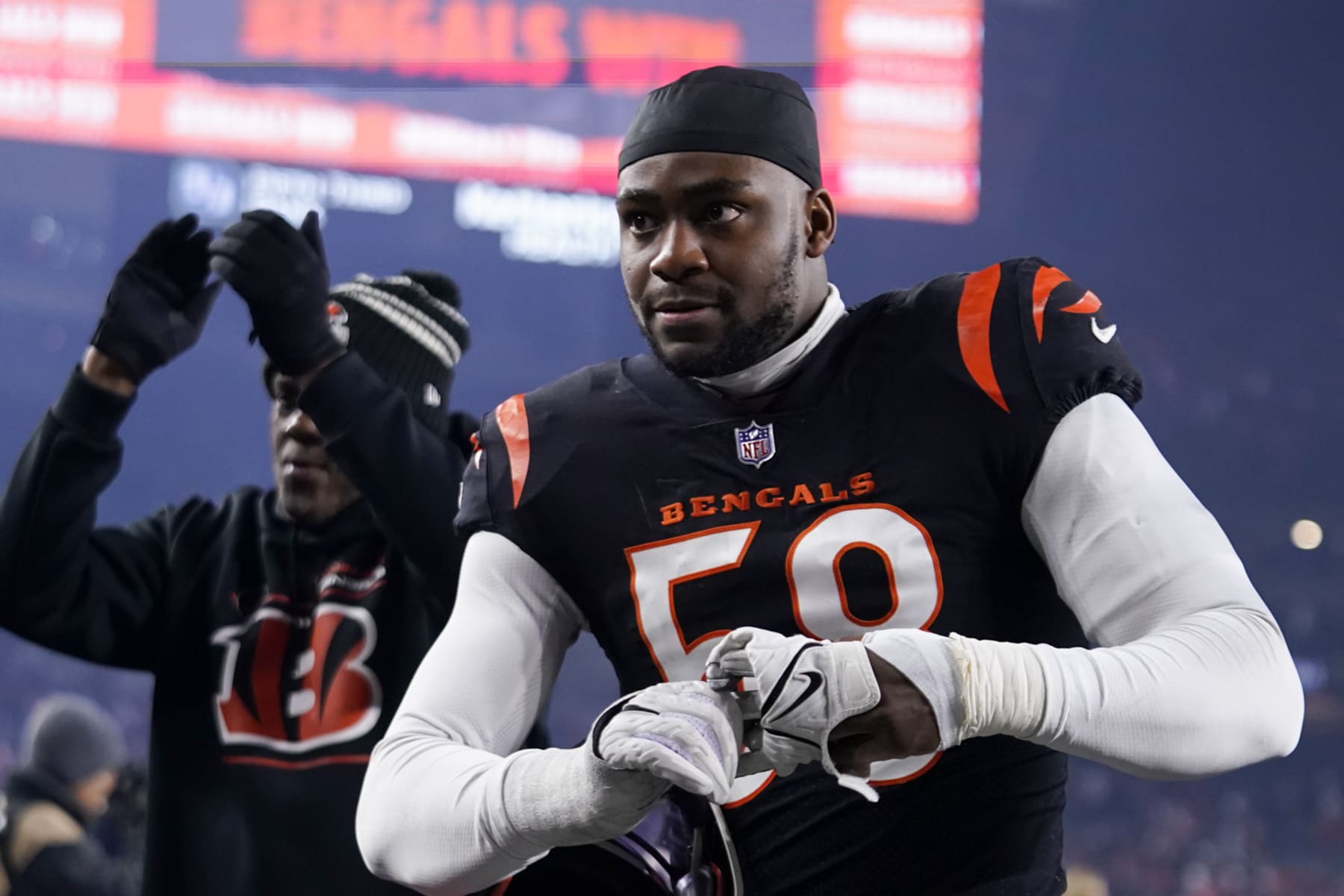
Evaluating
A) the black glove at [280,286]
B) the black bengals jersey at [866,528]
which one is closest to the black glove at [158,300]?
→ the black glove at [280,286]

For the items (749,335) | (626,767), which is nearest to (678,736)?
(626,767)

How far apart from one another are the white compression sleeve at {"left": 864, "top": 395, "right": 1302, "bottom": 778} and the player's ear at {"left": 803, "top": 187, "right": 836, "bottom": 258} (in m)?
0.35

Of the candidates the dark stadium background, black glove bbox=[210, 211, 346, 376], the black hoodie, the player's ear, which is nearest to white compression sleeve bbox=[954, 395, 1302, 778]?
the player's ear

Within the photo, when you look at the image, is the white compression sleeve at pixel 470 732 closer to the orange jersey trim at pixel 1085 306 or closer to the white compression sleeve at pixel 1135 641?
the white compression sleeve at pixel 1135 641

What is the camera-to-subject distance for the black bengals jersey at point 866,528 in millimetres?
1302

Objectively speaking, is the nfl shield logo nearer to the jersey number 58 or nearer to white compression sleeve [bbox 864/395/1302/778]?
the jersey number 58

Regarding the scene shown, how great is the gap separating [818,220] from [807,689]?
2.07ft

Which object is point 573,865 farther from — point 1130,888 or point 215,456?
point 215,456

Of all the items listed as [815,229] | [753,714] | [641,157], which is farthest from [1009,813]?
[641,157]

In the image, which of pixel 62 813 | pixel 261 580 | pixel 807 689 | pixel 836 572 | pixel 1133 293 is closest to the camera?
pixel 807 689

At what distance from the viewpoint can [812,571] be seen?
4.31 feet

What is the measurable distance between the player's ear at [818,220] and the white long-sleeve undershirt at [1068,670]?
0.35m

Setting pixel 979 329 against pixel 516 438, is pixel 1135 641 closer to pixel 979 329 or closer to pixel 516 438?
pixel 979 329

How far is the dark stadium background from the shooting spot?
6359 millimetres
